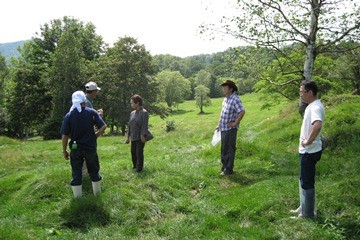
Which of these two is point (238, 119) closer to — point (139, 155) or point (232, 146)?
point (232, 146)

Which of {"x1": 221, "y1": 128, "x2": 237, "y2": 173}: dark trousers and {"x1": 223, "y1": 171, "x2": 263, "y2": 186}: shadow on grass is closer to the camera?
{"x1": 223, "y1": 171, "x2": 263, "y2": 186}: shadow on grass

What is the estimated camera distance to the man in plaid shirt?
9.84 meters

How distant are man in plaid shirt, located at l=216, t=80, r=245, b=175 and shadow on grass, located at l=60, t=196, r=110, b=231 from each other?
14.7 ft

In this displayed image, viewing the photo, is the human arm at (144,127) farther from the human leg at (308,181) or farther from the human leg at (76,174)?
the human leg at (308,181)

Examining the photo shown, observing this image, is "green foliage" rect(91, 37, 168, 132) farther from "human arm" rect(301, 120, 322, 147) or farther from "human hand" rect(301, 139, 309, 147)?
"human arm" rect(301, 120, 322, 147)

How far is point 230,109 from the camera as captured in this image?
9938mm

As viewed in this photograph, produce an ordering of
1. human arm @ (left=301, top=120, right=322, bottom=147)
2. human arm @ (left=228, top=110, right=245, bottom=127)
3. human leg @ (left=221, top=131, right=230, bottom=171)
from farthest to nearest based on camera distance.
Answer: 1. human leg @ (left=221, top=131, right=230, bottom=171)
2. human arm @ (left=228, top=110, right=245, bottom=127)
3. human arm @ (left=301, top=120, right=322, bottom=147)

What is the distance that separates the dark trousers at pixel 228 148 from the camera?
32.9ft

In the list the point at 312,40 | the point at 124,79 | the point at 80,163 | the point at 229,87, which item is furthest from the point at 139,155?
the point at 124,79

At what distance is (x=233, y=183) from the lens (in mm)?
9484

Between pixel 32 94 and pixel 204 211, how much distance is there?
42.7m

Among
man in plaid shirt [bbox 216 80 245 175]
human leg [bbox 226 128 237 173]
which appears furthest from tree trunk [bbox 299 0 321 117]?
human leg [bbox 226 128 237 173]

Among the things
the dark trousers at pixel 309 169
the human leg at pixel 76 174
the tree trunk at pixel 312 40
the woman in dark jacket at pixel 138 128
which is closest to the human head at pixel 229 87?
the woman in dark jacket at pixel 138 128

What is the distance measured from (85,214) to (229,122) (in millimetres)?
5106
